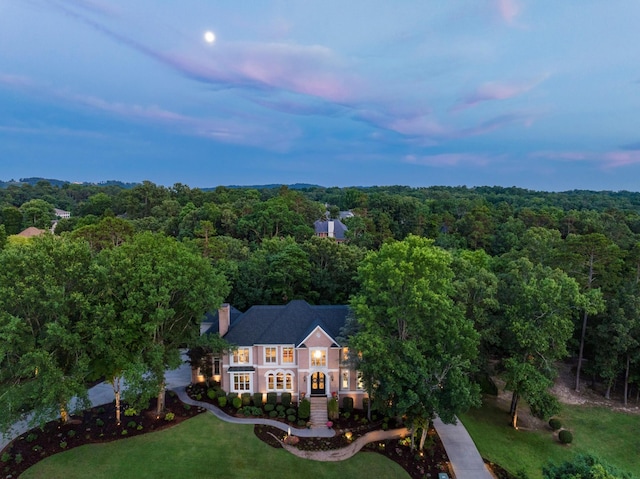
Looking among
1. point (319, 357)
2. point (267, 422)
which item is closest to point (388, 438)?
point (319, 357)

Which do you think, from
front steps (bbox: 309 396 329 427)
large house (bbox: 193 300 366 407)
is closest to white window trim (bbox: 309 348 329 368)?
large house (bbox: 193 300 366 407)

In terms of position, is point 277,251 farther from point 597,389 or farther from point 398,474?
point 597,389

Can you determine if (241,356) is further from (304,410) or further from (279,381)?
(304,410)

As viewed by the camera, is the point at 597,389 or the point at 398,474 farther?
the point at 597,389

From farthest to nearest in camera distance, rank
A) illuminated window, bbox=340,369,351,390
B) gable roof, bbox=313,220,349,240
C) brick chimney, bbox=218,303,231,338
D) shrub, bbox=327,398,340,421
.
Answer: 1. gable roof, bbox=313,220,349,240
2. brick chimney, bbox=218,303,231,338
3. illuminated window, bbox=340,369,351,390
4. shrub, bbox=327,398,340,421

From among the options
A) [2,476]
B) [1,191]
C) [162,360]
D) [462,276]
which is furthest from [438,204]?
[1,191]

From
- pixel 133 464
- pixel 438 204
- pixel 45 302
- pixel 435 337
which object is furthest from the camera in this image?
pixel 438 204

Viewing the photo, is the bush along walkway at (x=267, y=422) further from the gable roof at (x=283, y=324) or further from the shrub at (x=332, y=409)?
the gable roof at (x=283, y=324)

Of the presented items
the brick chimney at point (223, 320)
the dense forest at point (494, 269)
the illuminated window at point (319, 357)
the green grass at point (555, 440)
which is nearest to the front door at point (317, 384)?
the illuminated window at point (319, 357)

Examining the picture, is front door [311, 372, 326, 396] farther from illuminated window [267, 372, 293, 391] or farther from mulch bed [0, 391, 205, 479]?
mulch bed [0, 391, 205, 479]
